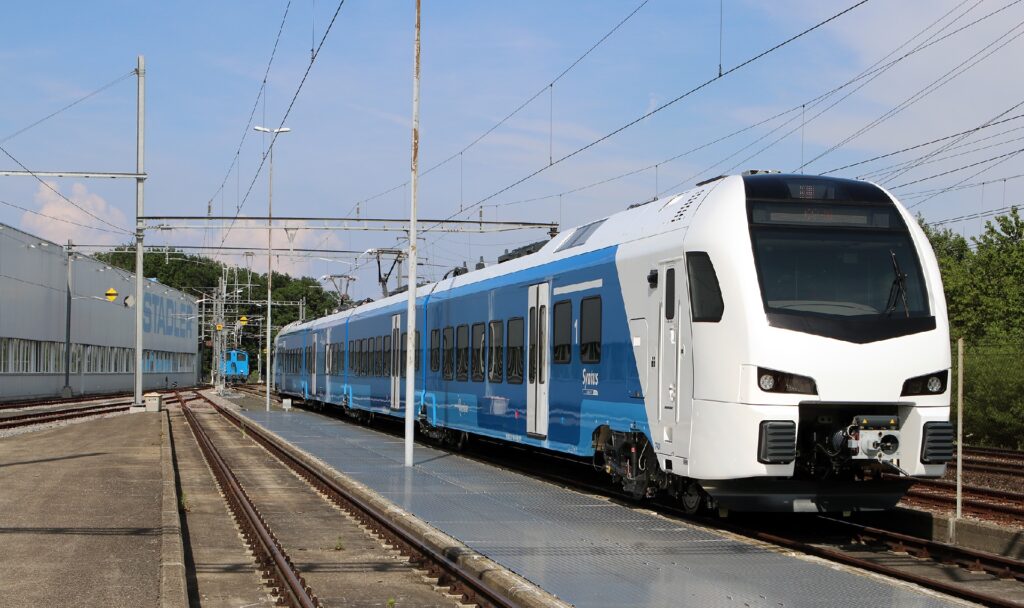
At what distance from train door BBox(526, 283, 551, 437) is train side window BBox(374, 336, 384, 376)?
13.9 m

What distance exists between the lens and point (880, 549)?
11.8 m

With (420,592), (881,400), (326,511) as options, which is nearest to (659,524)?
(881,400)

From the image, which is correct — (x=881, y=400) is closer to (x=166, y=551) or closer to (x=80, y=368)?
(x=166, y=551)

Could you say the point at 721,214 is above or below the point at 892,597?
above

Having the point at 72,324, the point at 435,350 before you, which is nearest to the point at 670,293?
the point at 435,350

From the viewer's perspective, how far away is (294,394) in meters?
53.9

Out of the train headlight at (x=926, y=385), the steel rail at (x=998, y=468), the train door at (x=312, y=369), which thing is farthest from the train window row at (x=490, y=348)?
the train door at (x=312, y=369)

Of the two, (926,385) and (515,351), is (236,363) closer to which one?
(515,351)

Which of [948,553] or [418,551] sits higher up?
[948,553]

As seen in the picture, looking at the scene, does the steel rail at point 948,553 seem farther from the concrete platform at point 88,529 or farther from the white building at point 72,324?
the white building at point 72,324

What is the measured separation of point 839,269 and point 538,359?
6.69 m

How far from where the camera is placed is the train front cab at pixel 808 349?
11.4 meters

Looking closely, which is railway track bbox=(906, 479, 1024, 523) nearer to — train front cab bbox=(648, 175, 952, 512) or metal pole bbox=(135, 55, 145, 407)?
train front cab bbox=(648, 175, 952, 512)

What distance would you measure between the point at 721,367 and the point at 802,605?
137 inches
